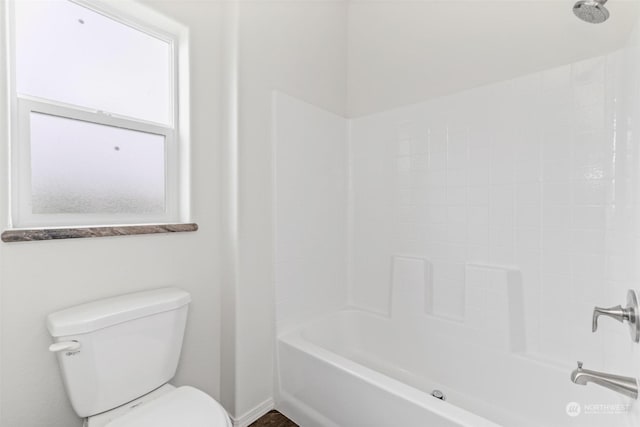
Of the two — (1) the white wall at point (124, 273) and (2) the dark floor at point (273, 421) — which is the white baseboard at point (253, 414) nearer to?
(2) the dark floor at point (273, 421)

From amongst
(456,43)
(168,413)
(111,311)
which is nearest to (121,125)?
(111,311)

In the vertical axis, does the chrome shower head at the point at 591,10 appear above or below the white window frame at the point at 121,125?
above

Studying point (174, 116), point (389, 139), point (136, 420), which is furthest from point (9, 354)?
point (389, 139)

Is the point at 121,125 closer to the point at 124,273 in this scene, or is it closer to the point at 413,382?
the point at 124,273

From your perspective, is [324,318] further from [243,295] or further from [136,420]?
[136,420]

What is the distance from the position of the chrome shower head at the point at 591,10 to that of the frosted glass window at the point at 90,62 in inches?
71.0

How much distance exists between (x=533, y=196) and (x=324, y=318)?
1377 mm

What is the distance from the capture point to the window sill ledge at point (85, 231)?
1.05 metres

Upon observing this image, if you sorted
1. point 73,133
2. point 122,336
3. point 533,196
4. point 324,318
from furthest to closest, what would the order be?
point 324,318 < point 533,196 < point 73,133 < point 122,336

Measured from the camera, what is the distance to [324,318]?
6.55ft

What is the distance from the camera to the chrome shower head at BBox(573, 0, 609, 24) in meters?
1.12

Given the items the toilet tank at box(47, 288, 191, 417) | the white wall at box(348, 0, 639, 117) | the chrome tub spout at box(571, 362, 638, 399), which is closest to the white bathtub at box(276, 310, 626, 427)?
the chrome tub spout at box(571, 362, 638, 399)

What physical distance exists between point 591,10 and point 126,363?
2.20m

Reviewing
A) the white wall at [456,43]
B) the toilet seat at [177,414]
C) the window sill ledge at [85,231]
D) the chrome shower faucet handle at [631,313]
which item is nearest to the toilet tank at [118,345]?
the toilet seat at [177,414]
